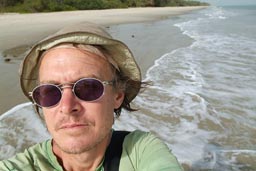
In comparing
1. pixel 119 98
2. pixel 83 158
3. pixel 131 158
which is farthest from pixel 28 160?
pixel 119 98

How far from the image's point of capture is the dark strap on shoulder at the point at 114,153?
1.89m

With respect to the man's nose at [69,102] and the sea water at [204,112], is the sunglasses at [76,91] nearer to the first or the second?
the man's nose at [69,102]

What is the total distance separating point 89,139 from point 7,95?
5.11 m

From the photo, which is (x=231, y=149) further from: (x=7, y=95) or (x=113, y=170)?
(x=7, y=95)

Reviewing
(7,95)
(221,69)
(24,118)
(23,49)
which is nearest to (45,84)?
(24,118)

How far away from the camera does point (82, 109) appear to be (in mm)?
1834

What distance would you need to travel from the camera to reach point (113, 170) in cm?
188

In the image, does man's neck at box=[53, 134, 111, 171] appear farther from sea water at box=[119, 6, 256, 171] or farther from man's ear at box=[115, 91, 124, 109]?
sea water at box=[119, 6, 256, 171]

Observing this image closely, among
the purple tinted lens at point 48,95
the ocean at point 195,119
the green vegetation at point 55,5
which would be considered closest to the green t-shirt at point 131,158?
the purple tinted lens at point 48,95

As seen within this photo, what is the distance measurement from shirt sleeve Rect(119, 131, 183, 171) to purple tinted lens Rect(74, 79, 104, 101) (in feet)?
0.96

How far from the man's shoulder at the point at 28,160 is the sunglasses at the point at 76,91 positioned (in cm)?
24

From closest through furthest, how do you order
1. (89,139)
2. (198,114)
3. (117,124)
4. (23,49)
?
(89,139) → (117,124) → (198,114) → (23,49)

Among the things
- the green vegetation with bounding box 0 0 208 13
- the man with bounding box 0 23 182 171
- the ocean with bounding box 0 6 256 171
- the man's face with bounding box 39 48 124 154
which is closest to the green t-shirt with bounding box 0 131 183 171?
the man with bounding box 0 23 182 171

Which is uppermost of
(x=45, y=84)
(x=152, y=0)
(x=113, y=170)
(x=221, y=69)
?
(x=45, y=84)
